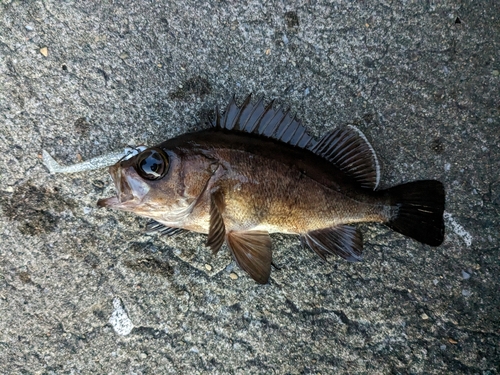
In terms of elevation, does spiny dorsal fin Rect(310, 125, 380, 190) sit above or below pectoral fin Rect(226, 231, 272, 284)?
above

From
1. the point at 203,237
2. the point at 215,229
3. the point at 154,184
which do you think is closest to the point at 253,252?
the point at 215,229

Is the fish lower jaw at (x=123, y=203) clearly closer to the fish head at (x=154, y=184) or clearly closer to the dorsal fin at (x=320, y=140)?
the fish head at (x=154, y=184)

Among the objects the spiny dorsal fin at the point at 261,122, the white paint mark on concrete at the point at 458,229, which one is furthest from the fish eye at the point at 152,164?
the white paint mark on concrete at the point at 458,229

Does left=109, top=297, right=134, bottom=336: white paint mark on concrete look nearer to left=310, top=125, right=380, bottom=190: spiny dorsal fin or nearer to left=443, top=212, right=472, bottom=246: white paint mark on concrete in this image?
left=310, top=125, right=380, bottom=190: spiny dorsal fin


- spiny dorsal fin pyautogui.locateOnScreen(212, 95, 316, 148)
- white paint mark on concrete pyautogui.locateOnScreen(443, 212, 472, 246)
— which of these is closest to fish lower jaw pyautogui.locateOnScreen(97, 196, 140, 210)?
spiny dorsal fin pyautogui.locateOnScreen(212, 95, 316, 148)

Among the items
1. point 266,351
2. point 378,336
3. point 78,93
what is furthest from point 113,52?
point 378,336

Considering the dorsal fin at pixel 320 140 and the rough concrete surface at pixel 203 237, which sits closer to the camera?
the dorsal fin at pixel 320 140

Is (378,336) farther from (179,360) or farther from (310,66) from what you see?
(310,66)
